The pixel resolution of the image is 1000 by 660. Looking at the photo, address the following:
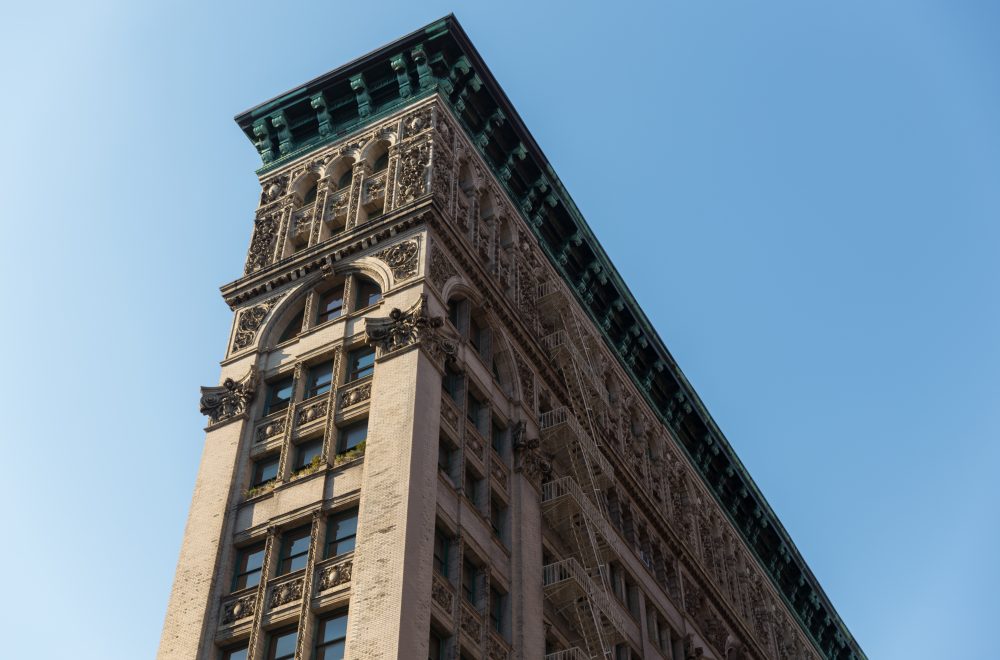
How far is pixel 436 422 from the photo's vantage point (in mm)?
39469

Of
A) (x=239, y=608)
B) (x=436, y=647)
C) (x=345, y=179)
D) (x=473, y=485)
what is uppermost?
(x=345, y=179)

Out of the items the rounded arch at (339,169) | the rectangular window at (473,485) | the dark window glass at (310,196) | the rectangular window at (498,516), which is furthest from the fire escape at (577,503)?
the dark window glass at (310,196)

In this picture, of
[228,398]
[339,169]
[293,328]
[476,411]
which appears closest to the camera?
[228,398]

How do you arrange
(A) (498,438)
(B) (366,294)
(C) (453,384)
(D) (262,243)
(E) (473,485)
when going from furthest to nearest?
(D) (262,243), (B) (366,294), (A) (498,438), (C) (453,384), (E) (473,485)

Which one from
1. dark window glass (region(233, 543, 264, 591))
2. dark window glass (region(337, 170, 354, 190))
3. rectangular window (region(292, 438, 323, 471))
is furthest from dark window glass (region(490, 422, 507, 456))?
dark window glass (region(337, 170, 354, 190))

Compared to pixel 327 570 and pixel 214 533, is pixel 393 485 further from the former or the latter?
pixel 214 533

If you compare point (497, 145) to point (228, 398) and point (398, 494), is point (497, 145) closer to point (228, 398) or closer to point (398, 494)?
point (228, 398)

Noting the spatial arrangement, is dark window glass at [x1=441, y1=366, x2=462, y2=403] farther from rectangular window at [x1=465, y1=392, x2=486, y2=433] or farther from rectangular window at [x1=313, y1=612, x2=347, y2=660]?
rectangular window at [x1=313, y1=612, x2=347, y2=660]

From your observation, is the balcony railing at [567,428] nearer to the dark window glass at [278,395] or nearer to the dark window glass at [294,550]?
the dark window glass at [278,395]

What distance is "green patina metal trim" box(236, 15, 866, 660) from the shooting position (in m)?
53.7

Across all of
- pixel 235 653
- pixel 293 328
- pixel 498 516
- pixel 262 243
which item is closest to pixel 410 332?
pixel 293 328

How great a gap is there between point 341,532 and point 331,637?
11.8 feet

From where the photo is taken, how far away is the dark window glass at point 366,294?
4509 cm

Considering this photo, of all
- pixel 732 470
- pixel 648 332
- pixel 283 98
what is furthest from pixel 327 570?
pixel 732 470
